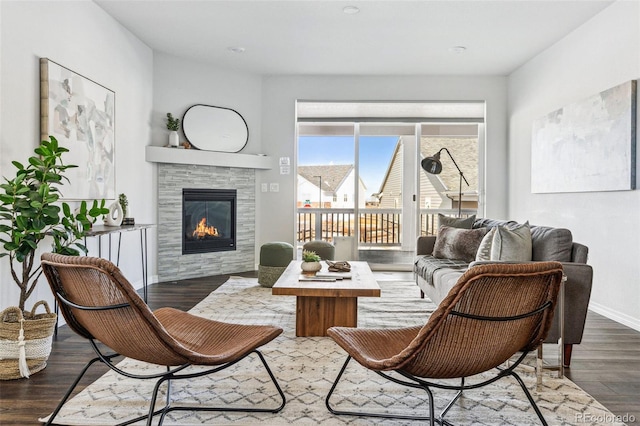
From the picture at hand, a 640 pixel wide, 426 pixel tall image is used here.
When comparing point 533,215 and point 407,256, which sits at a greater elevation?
point 533,215

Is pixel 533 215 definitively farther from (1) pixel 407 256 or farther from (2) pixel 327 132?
(2) pixel 327 132

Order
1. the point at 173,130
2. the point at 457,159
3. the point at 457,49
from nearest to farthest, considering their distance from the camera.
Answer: the point at 457,49 → the point at 173,130 → the point at 457,159

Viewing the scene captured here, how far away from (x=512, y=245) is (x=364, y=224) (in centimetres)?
364

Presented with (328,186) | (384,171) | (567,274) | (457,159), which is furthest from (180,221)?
(567,274)

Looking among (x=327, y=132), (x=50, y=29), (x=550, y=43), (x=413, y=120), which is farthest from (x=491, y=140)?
(x=50, y=29)

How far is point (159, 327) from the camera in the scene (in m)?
1.68

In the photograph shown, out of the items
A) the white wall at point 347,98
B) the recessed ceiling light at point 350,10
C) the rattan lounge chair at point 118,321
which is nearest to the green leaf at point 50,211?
the rattan lounge chair at point 118,321

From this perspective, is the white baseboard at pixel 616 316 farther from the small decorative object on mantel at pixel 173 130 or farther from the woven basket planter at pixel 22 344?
the small decorative object on mantel at pixel 173 130

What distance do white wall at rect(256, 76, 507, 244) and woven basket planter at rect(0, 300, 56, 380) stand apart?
3979 mm

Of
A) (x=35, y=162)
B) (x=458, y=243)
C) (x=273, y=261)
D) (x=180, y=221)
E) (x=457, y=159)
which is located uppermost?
(x=457, y=159)

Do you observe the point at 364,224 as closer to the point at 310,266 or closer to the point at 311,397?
the point at 310,266

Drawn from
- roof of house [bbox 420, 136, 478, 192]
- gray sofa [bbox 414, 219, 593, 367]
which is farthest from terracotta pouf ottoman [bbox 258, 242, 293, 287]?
roof of house [bbox 420, 136, 478, 192]

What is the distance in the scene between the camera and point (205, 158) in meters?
5.83

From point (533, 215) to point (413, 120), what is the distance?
2.08m
